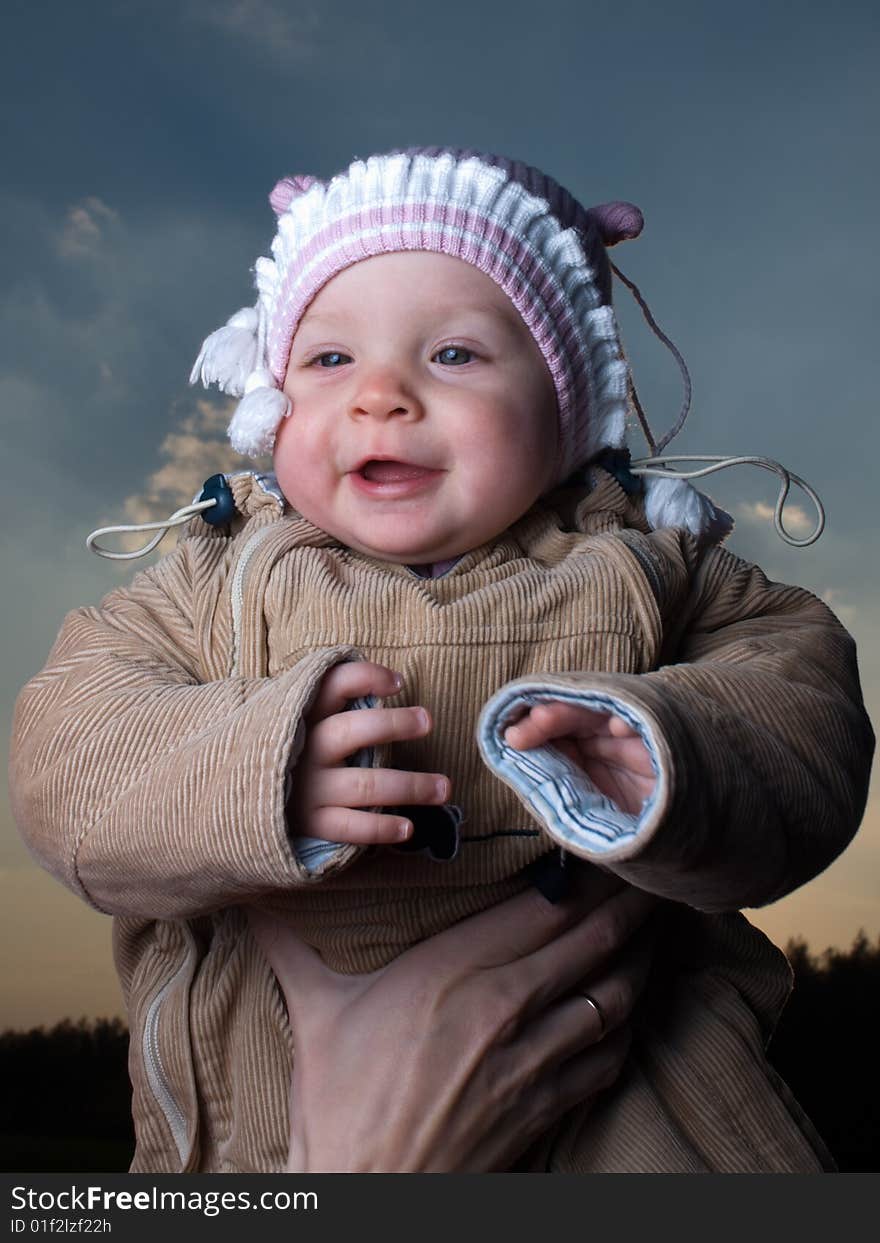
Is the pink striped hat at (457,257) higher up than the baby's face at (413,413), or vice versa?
the pink striped hat at (457,257)

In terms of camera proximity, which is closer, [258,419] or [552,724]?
[552,724]

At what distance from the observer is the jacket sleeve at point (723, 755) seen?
999mm

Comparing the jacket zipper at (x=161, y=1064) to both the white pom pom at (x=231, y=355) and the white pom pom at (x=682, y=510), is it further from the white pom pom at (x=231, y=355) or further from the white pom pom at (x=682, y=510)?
the white pom pom at (x=682, y=510)

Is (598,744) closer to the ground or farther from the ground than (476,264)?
closer to the ground

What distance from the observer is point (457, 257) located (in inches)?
57.4

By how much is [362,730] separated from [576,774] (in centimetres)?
22

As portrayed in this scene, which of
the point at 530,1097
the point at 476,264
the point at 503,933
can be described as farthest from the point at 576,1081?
the point at 476,264

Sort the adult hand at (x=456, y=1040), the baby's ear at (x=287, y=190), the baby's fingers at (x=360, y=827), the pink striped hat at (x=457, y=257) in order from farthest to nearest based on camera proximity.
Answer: the baby's ear at (x=287, y=190) → the pink striped hat at (x=457, y=257) → the adult hand at (x=456, y=1040) → the baby's fingers at (x=360, y=827)

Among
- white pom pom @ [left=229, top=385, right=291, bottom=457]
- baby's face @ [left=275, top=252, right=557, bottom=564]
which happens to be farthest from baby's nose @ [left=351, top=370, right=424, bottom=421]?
white pom pom @ [left=229, top=385, right=291, bottom=457]

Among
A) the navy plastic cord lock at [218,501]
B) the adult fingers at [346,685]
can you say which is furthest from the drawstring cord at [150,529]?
the adult fingers at [346,685]

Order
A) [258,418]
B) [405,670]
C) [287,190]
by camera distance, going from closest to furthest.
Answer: [405,670], [258,418], [287,190]

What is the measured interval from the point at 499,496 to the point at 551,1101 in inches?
27.4

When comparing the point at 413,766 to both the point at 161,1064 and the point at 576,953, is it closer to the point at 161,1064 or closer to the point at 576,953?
the point at 576,953

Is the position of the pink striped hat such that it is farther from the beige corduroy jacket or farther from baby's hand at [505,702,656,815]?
baby's hand at [505,702,656,815]
